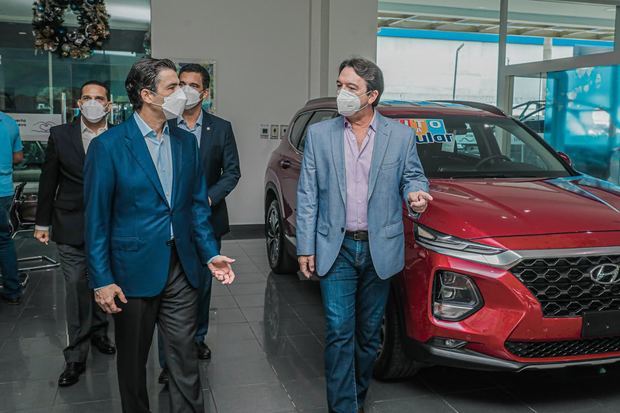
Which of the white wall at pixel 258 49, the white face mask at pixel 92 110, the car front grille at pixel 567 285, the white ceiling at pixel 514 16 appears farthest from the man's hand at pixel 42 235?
the white ceiling at pixel 514 16

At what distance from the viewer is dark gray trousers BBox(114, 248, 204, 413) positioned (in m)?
2.57

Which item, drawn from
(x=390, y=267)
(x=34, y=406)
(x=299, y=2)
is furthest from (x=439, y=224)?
(x=299, y=2)

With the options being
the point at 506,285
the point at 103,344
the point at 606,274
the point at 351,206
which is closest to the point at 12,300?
the point at 103,344

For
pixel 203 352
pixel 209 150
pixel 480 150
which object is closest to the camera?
pixel 209 150

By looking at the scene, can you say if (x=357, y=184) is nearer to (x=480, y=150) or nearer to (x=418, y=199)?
(x=418, y=199)

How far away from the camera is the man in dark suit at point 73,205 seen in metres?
3.63

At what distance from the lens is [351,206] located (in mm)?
2900

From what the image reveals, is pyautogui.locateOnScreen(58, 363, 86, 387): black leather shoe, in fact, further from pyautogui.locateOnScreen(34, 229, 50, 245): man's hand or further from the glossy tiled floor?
pyautogui.locateOnScreen(34, 229, 50, 245): man's hand

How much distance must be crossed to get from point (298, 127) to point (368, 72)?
109 inches

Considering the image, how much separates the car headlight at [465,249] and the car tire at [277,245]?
2.71m

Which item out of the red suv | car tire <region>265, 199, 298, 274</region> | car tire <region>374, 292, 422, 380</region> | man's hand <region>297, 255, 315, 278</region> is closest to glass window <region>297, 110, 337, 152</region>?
car tire <region>265, 199, 298, 274</region>

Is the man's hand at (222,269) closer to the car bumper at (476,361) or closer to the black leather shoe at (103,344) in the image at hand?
the car bumper at (476,361)

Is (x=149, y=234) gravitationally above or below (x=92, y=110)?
below

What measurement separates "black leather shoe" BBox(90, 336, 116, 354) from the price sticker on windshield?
7.74 ft
